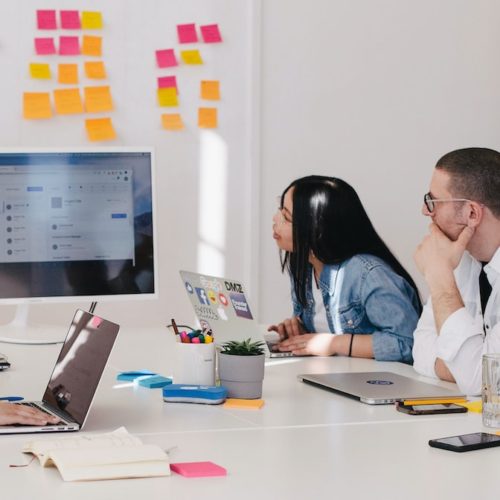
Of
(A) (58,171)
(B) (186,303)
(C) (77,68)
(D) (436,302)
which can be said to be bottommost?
(B) (186,303)

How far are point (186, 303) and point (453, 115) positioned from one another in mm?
1367

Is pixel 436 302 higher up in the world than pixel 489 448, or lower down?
higher up

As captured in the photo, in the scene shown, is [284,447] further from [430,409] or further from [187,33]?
[187,33]

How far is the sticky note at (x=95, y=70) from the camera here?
3.61 m

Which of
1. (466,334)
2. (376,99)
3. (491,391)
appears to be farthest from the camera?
(376,99)

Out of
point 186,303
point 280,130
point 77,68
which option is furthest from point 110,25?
point 186,303

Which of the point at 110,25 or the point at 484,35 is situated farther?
the point at 484,35

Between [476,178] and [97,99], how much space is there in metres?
1.81

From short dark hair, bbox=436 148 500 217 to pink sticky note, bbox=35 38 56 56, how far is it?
1856 mm

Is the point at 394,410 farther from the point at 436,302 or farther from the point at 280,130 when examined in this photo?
the point at 280,130

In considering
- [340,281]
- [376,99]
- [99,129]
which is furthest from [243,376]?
[376,99]

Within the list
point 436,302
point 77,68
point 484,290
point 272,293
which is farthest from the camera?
point 272,293

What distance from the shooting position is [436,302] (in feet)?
6.86

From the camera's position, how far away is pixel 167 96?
368cm
